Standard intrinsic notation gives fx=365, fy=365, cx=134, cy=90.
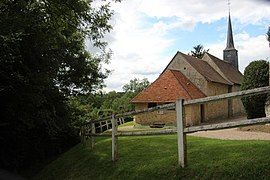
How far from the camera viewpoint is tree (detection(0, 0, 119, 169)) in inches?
386

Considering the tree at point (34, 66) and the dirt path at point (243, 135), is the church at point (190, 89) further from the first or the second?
the tree at point (34, 66)

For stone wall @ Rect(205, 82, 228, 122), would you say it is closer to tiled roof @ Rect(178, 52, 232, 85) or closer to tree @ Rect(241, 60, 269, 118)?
tiled roof @ Rect(178, 52, 232, 85)

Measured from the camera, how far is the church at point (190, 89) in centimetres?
3341

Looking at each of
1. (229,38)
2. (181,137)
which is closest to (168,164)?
(181,137)

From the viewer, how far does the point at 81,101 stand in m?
21.1

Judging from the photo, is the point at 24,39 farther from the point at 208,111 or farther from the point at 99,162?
the point at 208,111

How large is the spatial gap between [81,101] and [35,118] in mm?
8814

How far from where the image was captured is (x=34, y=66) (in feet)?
38.2

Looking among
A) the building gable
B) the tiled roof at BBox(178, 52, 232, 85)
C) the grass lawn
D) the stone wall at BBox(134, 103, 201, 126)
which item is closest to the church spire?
the building gable

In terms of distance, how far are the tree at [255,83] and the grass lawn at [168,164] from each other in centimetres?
1364

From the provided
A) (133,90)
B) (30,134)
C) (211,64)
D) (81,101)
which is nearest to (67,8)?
(30,134)

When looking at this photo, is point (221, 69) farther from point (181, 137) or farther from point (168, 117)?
point (181, 137)

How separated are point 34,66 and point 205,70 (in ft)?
102

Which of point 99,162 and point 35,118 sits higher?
point 35,118
